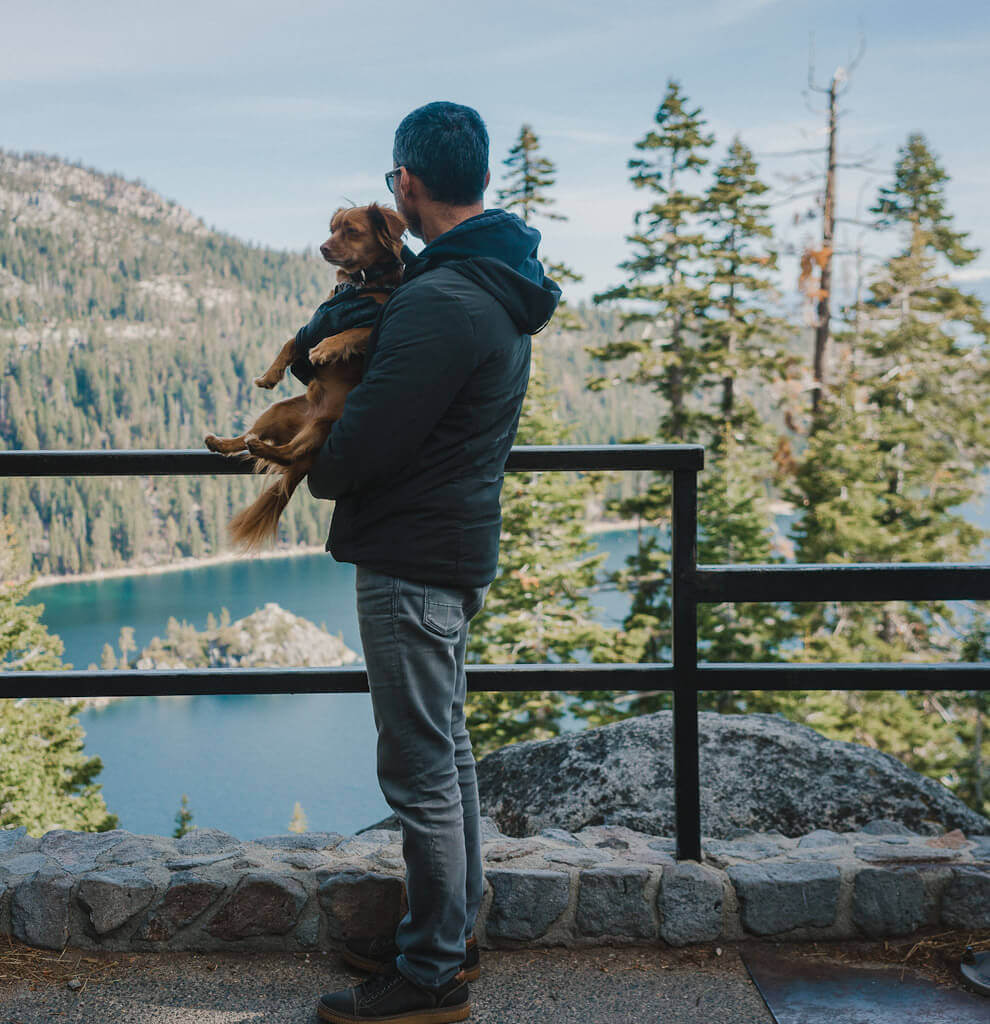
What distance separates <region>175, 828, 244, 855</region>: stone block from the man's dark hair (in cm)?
182

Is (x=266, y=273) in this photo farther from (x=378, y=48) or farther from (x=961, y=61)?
(x=961, y=61)

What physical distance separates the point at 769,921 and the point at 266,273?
432ft

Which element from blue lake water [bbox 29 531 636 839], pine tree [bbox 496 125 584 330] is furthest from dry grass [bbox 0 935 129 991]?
blue lake water [bbox 29 531 636 839]

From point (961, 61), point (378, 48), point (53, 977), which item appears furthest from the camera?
point (378, 48)

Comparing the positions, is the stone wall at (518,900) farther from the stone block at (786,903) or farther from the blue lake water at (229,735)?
the blue lake water at (229,735)

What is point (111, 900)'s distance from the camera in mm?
2482

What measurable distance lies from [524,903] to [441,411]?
4.43ft

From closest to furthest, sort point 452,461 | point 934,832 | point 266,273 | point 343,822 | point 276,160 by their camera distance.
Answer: point 452,461, point 934,832, point 343,822, point 276,160, point 266,273

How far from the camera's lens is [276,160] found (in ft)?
348

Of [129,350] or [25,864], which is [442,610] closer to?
[25,864]

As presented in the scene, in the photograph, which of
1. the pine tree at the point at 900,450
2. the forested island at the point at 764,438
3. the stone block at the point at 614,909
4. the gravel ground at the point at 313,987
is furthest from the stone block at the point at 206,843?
the pine tree at the point at 900,450

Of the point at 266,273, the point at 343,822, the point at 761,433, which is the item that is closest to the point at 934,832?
the point at 761,433

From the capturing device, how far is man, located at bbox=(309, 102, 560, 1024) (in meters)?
1.85

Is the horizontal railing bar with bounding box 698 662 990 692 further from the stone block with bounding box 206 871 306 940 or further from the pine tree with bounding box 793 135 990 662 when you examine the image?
the pine tree with bounding box 793 135 990 662
